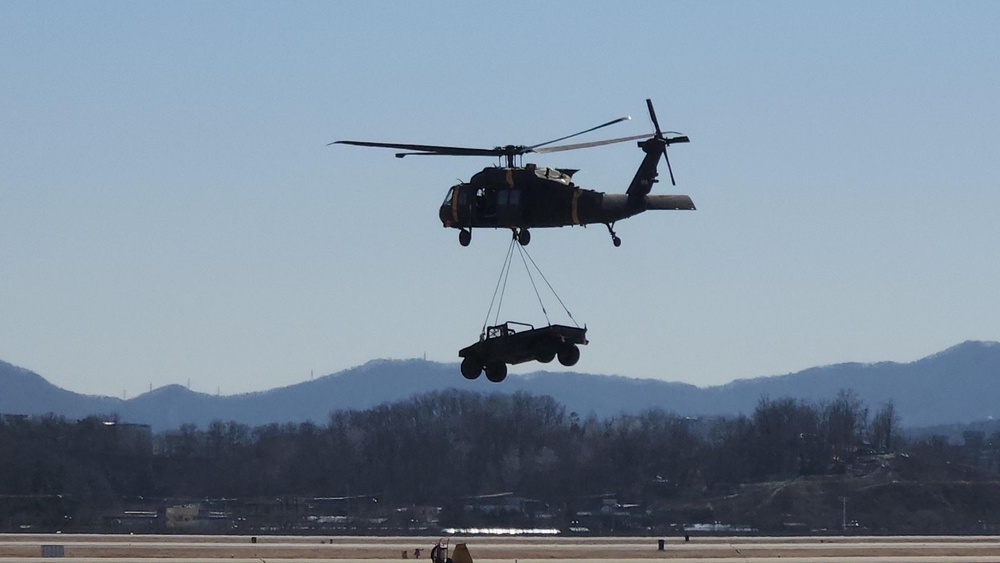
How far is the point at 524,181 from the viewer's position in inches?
2382

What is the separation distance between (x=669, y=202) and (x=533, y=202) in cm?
557

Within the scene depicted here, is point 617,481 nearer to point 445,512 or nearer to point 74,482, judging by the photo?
point 445,512

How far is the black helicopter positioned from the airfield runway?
37.2m

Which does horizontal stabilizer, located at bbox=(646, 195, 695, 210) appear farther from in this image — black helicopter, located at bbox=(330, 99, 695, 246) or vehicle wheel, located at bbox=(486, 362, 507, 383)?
vehicle wheel, located at bbox=(486, 362, 507, 383)

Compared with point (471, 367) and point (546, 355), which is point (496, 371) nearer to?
point (471, 367)

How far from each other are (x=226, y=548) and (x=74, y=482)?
252 feet

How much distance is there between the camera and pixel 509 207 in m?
60.6

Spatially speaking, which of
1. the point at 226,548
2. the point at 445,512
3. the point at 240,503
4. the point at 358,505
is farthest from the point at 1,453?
the point at 226,548

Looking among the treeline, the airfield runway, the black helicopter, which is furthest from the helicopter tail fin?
the treeline

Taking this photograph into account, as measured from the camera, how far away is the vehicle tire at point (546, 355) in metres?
62.0

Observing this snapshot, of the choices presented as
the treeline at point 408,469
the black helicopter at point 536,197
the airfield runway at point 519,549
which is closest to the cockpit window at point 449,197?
the black helicopter at point 536,197

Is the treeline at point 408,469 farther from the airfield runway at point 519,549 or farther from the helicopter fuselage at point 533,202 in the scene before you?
the helicopter fuselage at point 533,202

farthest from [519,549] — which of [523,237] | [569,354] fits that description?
[523,237]

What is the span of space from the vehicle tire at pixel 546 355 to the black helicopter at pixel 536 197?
14.7 ft
